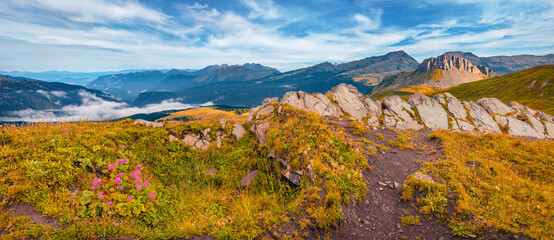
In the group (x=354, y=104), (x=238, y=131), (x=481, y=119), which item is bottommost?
(x=481, y=119)

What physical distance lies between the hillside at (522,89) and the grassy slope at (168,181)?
146 meters

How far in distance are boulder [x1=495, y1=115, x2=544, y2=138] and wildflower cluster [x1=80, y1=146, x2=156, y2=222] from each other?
76380 mm

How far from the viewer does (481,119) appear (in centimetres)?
5803

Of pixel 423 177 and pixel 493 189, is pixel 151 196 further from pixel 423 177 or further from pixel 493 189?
pixel 493 189

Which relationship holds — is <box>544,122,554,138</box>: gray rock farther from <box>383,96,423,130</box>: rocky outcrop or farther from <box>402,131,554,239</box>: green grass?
<box>402,131,554,239</box>: green grass

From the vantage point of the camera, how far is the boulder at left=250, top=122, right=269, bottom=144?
13.6 metres

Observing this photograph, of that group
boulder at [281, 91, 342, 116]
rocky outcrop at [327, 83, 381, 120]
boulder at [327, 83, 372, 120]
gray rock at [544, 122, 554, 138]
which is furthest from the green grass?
gray rock at [544, 122, 554, 138]

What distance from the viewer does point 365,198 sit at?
10.1m

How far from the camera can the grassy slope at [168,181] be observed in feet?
22.8

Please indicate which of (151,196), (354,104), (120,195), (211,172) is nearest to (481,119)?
(354,104)

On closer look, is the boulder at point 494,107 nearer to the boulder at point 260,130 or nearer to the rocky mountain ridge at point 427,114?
the rocky mountain ridge at point 427,114

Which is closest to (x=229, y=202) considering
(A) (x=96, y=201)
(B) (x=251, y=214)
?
(B) (x=251, y=214)

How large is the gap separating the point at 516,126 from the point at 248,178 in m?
79.0

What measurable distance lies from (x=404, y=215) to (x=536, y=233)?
13.1 ft
